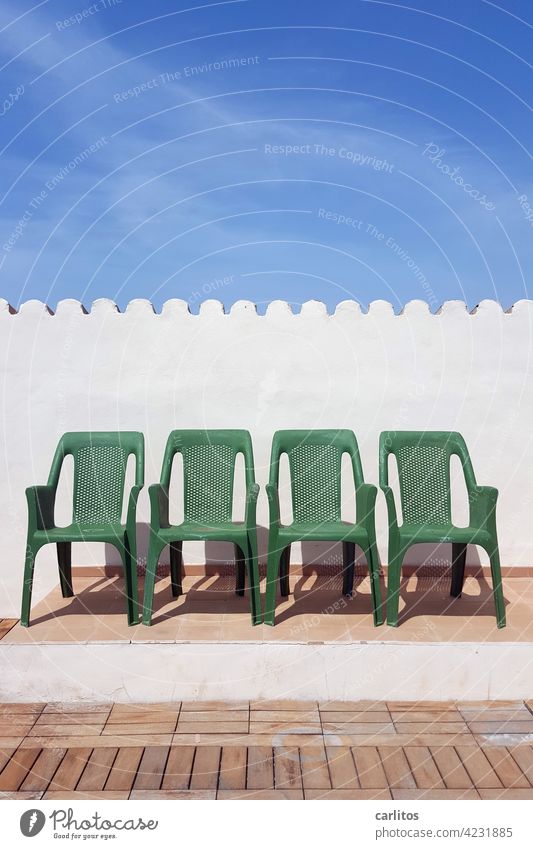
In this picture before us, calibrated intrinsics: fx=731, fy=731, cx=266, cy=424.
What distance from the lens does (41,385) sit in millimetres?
5152

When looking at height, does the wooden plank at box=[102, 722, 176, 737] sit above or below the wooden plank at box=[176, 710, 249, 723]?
above

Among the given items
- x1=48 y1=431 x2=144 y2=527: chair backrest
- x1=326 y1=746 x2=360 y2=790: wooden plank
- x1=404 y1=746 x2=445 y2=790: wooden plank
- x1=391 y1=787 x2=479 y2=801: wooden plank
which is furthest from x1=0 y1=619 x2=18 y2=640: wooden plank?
x1=391 y1=787 x2=479 y2=801: wooden plank

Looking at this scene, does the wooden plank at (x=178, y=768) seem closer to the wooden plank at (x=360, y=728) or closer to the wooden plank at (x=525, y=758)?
the wooden plank at (x=360, y=728)

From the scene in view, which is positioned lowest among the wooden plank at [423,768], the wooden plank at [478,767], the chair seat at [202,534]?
the wooden plank at [478,767]

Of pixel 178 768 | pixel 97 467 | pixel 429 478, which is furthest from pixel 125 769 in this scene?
pixel 429 478

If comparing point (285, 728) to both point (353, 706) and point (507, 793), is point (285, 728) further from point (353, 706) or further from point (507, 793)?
point (507, 793)

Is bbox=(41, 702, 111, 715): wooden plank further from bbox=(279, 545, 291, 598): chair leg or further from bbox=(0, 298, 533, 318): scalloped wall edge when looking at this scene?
bbox=(0, 298, 533, 318): scalloped wall edge

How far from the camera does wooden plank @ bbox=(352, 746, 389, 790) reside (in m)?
2.79

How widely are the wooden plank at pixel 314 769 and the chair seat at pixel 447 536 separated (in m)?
1.27

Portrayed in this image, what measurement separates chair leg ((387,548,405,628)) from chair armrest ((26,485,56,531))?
1962mm

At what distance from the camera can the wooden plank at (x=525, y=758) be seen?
2871 millimetres

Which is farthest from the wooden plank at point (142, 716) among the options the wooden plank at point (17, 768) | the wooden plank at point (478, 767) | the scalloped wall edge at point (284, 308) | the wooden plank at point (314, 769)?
the scalloped wall edge at point (284, 308)

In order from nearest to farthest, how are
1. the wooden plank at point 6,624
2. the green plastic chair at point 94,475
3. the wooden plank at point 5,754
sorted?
the wooden plank at point 5,754
the green plastic chair at point 94,475
the wooden plank at point 6,624

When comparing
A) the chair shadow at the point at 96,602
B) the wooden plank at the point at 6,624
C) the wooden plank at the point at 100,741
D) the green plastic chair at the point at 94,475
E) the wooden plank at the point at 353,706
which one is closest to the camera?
the wooden plank at the point at 100,741
